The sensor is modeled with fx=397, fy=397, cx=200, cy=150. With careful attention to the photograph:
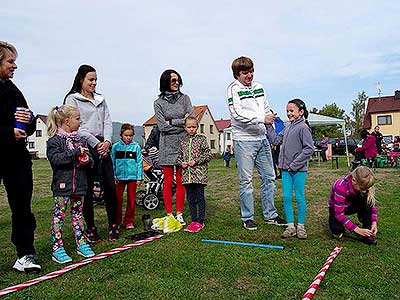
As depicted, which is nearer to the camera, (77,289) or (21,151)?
(77,289)

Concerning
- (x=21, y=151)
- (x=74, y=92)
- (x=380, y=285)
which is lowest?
(x=380, y=285)

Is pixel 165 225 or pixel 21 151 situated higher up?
pixel 21 151

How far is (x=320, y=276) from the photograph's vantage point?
3109mm

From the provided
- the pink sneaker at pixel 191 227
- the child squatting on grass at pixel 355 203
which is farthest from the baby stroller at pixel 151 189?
the child squatting on grass at pixel 355 203

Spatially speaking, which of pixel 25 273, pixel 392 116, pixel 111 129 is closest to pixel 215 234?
pixel 111 129

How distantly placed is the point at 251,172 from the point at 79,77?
233cm

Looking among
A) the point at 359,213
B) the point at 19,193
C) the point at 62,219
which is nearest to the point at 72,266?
the point at 62,219

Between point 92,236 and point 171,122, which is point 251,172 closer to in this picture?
point 171,122

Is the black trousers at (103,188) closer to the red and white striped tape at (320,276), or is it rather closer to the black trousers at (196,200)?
the black trousers at (196,200)

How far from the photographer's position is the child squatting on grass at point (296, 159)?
452 cm

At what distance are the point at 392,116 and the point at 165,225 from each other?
47625 millimetres

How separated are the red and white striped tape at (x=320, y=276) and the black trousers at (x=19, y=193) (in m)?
2.41

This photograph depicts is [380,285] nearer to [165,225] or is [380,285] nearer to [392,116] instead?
[165,225]

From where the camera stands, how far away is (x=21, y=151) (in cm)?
354
